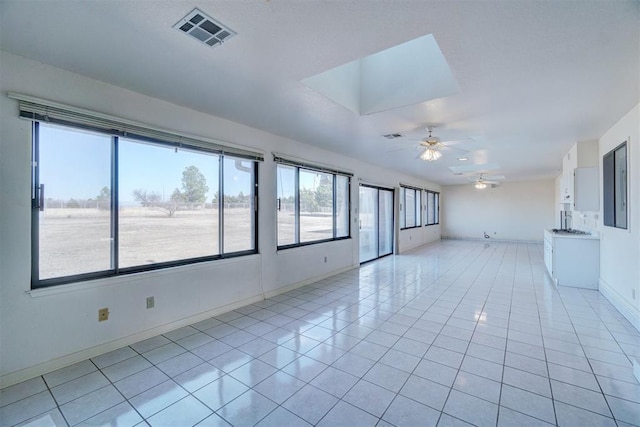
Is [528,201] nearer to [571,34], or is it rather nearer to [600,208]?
[600,208]

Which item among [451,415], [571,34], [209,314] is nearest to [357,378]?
[451,415]

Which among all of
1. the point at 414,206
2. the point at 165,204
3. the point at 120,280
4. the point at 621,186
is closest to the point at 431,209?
the point at 414,206

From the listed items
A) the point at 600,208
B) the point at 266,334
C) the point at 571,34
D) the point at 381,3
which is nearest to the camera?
the point at 381,3

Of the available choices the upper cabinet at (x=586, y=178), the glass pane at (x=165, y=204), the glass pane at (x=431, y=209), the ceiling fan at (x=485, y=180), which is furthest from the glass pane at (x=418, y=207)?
the glass pane at (x=165, y=204)

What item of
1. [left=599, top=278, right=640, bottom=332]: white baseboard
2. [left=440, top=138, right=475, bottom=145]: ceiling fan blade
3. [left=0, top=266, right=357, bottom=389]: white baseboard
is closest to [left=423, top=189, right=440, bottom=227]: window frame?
[left=440, top=138, right=475, bottom=145]: ceiling fan blade

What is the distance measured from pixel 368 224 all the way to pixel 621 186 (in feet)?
15.1

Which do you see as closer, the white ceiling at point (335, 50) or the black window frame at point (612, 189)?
the white ceiling at point (335, 50)

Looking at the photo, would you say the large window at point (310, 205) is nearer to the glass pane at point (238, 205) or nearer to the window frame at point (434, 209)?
the glass pane at point (238, 205)

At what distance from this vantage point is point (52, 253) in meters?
2.44

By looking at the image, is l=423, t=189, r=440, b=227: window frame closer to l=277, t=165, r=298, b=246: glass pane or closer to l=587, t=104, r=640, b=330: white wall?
l=587, t=104, r=640, b=330: white wall

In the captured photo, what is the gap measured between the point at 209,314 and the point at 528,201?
12.2 metres

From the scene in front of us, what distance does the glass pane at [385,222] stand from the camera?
791 cm

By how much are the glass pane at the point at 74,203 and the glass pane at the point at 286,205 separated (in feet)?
7.62

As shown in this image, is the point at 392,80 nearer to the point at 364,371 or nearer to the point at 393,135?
the point at 393,135
